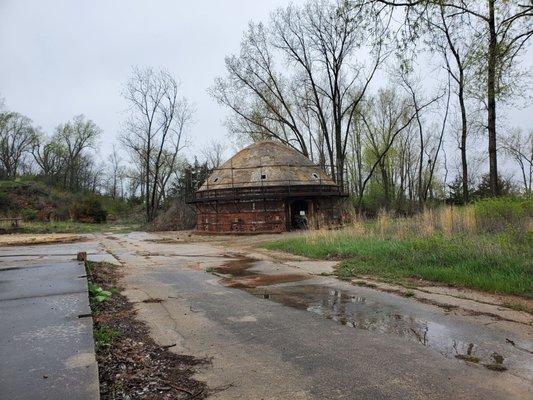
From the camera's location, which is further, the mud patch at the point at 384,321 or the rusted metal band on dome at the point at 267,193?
the rusted metal band on dome at the point at 267,193

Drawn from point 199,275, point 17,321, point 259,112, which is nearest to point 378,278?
point 199,275

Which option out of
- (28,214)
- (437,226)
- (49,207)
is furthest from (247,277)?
(49,207)

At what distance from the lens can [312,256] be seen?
508 inches

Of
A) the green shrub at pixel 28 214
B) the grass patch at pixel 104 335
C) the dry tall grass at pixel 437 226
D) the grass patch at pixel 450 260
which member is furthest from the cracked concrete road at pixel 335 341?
the green shrub at pixel 28 214

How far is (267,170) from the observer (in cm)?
2773

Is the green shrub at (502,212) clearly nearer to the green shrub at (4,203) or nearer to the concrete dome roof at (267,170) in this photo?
the concrete dome roof at (267,170)

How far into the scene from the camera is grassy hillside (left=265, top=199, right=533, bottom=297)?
7906mm

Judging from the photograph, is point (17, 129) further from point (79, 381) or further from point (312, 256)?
point (79, 381)

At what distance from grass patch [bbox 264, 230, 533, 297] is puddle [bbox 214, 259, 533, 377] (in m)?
1.79

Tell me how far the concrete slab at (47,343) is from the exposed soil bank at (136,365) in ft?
0.66

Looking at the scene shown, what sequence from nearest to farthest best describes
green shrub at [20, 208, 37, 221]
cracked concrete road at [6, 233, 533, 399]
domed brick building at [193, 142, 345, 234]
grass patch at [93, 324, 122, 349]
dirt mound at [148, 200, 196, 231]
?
cracked concrete road at [6, 233, 533, 399], grass patch at [93, 324, 122, 349], domed brick building at [193, 142, 345, 234], dirt mound at [148, 200, 196, 231], green shrub at [20, 208, 37, 221]

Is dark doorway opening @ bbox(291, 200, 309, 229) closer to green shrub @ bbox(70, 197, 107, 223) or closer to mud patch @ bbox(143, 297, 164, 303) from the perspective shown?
mud patch @ bbox(143, 297, 164, 303)

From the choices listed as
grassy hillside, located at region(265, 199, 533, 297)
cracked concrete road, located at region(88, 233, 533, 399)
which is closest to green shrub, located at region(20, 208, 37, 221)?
Answer: grassy hillside, located at region(265, 199, 533, 297)

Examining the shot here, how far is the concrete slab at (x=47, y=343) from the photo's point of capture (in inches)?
120
